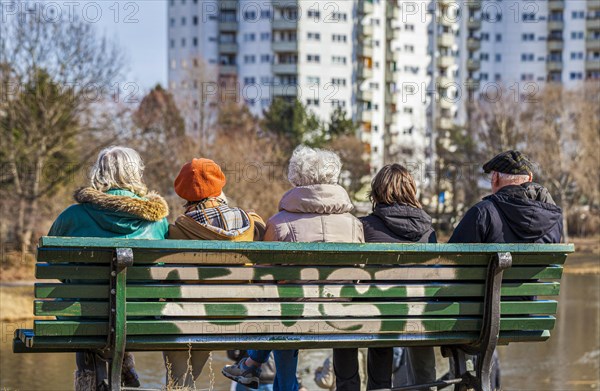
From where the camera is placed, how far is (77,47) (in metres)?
48.1

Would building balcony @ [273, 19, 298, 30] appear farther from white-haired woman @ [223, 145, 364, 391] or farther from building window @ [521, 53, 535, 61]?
white-haired woman @ [223, 145, 364, 391]

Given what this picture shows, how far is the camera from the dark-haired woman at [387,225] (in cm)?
773

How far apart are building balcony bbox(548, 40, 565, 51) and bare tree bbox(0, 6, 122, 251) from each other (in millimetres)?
81620

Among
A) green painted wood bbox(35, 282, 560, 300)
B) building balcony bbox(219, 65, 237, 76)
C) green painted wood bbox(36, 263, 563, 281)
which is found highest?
building balcony bbox(219, 65, 237, 76)

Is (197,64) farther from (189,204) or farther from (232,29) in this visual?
(189,204)

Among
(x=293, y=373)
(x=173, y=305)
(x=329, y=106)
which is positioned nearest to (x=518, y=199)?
(x=293, y=373)

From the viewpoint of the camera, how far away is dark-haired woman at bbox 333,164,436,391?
7.73m

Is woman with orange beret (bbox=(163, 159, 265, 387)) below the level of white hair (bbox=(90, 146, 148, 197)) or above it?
below

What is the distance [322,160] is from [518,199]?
4.28ft

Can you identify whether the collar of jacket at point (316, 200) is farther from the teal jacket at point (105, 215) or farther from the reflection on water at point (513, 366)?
the reflection on water at point (513, 366)

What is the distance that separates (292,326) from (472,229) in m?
1.59

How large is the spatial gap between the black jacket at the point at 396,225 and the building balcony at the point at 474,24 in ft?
381

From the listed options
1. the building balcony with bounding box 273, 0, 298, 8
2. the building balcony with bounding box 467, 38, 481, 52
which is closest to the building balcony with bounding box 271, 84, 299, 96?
the building balcony with bounding box 273, 0, 298, 8

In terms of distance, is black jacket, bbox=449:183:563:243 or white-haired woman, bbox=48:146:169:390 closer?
white-haired woman, bbox=48:146:169:390
